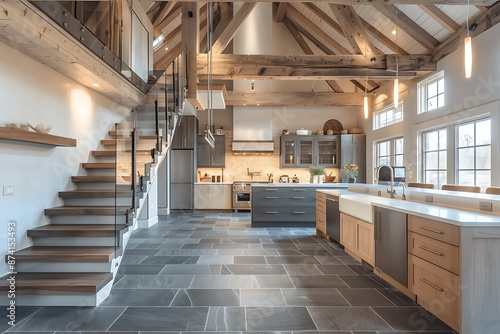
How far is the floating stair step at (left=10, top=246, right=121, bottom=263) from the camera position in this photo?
2.74m

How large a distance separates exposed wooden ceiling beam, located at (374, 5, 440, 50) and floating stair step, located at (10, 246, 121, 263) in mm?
5856

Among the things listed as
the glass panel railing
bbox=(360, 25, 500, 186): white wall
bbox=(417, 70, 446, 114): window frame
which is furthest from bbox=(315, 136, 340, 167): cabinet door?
the glass panel railing

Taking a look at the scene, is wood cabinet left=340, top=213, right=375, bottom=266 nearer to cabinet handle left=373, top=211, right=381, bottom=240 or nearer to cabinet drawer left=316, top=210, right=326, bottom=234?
cabinet handle left=373, top=211, right=381, bottom=240

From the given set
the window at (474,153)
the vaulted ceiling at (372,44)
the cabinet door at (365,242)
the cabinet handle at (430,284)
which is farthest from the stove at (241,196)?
the cabinet handle at (430,284)

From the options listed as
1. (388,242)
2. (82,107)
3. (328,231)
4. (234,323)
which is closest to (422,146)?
(328,231)

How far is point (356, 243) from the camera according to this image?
3.61 metres

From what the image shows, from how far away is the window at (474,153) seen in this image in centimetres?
419

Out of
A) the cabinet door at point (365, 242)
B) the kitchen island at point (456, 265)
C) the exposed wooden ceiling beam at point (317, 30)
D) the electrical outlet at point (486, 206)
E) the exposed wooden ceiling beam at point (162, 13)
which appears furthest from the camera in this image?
the exposed wooden ceiling beam at point (317, 30)

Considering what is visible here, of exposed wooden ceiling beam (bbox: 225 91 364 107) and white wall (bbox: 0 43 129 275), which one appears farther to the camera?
exposed wooden ceiling beam (bbox: 225 91 364 107)

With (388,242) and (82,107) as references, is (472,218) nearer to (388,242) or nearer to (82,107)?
(388,242)

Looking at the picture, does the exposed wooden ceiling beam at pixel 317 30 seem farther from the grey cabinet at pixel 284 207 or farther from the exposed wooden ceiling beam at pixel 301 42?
the grey cabinet at pixel 284 207

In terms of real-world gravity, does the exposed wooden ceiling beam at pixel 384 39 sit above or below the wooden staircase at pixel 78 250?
above

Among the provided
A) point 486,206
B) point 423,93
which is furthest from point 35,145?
point 423,93

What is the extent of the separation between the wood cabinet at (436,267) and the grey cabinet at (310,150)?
5.84 meters
